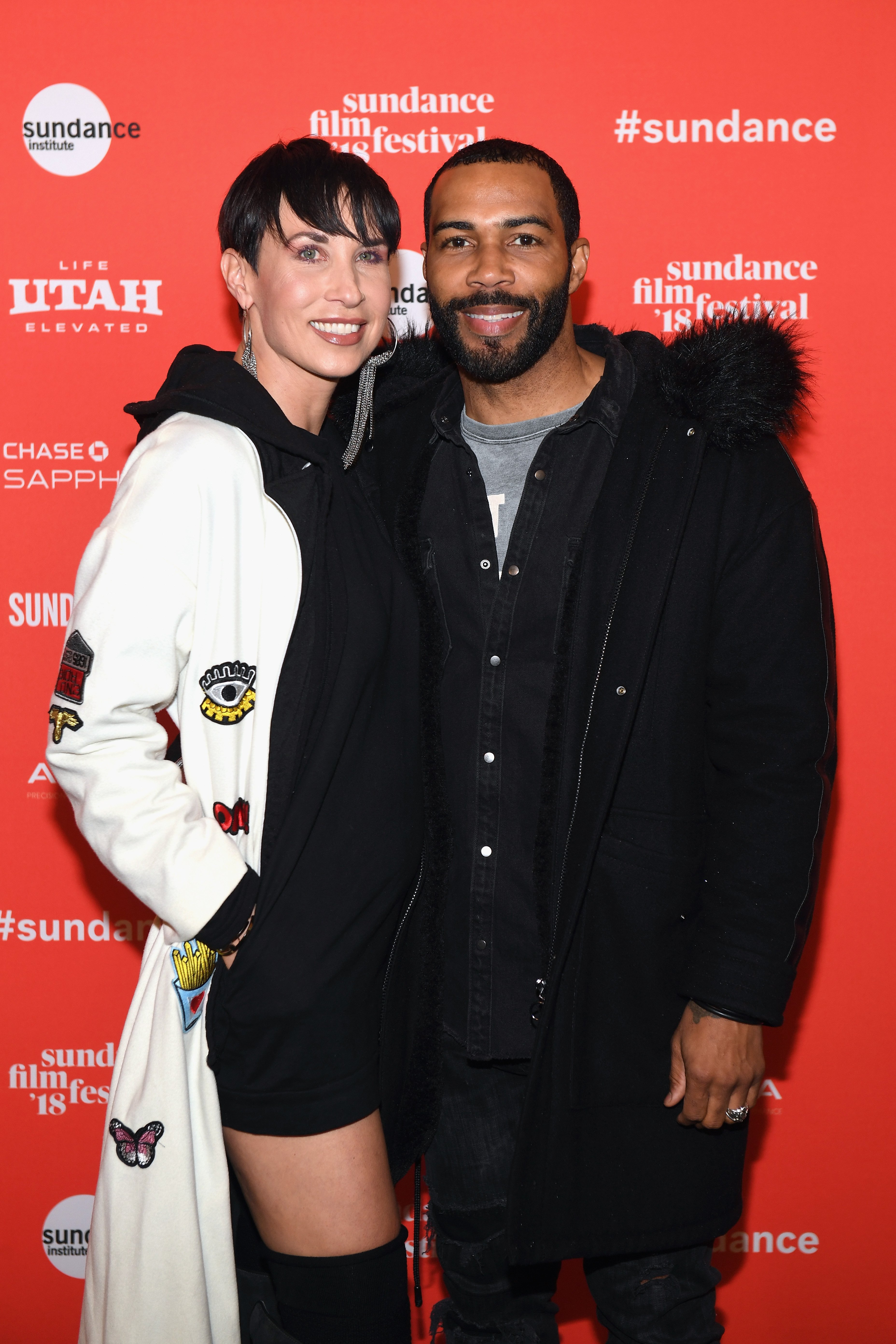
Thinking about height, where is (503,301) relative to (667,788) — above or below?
above

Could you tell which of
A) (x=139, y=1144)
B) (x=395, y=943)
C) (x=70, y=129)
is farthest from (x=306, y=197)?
(x=139, y=1144)

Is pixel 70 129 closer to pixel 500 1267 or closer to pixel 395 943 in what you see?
pixel 395 943

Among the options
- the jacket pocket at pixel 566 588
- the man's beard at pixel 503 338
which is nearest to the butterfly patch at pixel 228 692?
the jacket pocket at pixel 566 588

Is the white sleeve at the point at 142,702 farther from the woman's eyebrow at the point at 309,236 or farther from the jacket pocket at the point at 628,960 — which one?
the jacket pocket at the point at 628,960

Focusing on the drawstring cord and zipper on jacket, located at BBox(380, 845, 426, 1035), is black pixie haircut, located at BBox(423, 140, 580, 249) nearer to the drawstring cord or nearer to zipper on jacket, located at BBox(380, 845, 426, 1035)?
zipper on jacket, located at BBox(380, 845, 426, 1035)

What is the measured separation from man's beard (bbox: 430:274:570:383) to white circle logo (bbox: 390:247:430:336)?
1.63ft

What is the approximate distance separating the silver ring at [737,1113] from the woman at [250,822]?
2.02 ft

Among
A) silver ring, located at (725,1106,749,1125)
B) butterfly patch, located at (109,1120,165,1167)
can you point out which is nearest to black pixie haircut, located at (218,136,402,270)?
butterfly patch, located at (109,1120,165,1167)

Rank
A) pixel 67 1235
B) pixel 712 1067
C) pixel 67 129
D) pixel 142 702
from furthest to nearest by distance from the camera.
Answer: pixel 67 1235 → pixel 67 129 → pixel 712 1067 → pixel 142 702

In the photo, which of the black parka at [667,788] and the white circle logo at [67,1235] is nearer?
the black parka at [667,788]

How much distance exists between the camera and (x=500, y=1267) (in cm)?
227

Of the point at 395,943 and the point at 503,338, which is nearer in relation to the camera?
the point at 395,943

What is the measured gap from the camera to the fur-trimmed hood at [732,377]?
192 cm

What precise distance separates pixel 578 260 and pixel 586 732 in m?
1.02
